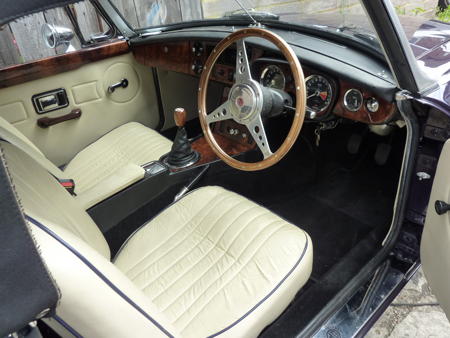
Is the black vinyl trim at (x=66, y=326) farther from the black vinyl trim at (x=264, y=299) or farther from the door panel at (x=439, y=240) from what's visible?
the door panel at (x=439, y=240)

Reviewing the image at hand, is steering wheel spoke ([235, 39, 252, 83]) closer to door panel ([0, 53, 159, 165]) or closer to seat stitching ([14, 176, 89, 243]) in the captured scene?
seat stitching ([14, 176, 89, 243])

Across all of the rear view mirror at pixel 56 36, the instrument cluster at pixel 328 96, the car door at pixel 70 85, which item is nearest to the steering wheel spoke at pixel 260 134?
the instrument cluster at pixel 328 96

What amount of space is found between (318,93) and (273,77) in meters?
0.24

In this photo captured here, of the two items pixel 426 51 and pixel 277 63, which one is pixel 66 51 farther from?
pixel 426 51

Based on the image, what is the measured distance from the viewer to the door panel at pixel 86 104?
69.5 inches

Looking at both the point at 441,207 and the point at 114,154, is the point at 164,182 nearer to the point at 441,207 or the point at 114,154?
the point at 114,154

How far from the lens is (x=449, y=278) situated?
1.01 metres

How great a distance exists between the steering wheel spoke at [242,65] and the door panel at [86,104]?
101cm

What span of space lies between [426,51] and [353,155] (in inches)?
34.0

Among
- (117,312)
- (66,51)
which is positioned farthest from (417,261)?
(66,51)

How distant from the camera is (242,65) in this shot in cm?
133

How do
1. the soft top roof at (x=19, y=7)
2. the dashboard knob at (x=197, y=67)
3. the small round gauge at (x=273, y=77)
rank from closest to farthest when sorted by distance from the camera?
the soft top roof at (x=19, y=7), the small round gauge at (x=273, y=77), the dashboard knob at (x=197, y=67)

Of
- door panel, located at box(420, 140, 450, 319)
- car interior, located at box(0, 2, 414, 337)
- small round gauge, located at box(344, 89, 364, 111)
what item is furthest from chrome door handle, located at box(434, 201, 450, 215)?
small round gauge, located at box(344, 89, 364, 111)

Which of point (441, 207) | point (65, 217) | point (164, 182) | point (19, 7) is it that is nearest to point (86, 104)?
point (164, 182)
